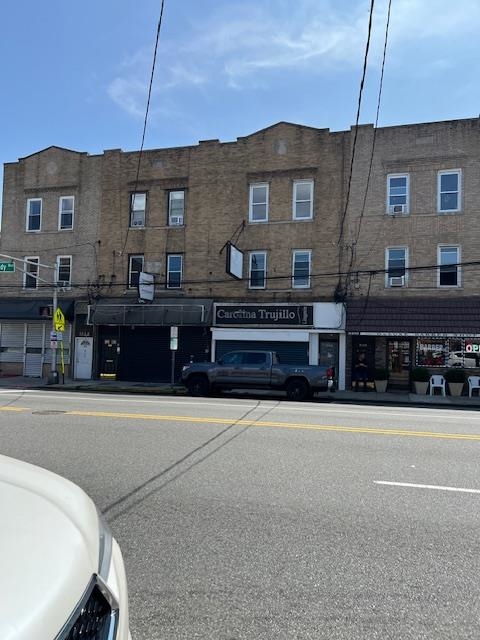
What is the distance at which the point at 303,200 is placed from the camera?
22.9 meters

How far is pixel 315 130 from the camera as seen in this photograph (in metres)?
22.8

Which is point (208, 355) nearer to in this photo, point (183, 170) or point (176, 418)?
point (183, 170)

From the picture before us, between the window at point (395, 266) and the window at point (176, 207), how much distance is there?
987 centimetres

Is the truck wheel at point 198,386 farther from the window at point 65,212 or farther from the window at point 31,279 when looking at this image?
the window at point 65,212

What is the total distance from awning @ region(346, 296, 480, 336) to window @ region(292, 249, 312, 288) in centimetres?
238

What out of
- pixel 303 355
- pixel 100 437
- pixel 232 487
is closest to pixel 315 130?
pixel 303 355

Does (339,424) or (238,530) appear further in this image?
(339,424)

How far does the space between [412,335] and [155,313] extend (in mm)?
11253

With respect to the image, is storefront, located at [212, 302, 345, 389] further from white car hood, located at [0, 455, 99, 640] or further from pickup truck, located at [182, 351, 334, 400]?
white car hood, located at [0, 455, 99, 640]

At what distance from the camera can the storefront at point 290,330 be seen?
70.5 feet

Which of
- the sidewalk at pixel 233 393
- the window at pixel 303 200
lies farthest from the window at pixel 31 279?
the window at pixel 303 200

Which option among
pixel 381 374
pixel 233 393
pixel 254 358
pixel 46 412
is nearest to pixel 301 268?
pixel 381 374

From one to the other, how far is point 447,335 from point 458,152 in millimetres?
7670

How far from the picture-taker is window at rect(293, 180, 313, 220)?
2277cm
